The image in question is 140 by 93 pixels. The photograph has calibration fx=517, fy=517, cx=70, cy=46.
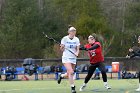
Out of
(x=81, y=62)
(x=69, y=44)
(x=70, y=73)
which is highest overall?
(x=81, y=62)

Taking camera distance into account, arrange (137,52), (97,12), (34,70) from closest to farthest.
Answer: (137,52) → (34,70) → (97,12)

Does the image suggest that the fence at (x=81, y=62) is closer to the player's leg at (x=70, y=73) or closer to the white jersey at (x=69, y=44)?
the white jersey at (x=69, y=44)

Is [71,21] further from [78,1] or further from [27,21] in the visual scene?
[27,21]

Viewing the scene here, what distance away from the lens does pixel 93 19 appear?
62250 mm

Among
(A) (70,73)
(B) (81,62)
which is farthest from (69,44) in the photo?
(B) (81,62)

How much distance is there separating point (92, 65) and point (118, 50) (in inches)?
1705

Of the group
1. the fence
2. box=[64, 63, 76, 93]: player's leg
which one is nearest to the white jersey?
box=[64, 63, 76, 93]: player's leg

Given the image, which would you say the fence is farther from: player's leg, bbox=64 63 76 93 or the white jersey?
player's leg, bbox=64 63 76 93

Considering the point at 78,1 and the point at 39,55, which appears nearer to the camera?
the point at 39,55

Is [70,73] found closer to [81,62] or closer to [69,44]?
[69,44]

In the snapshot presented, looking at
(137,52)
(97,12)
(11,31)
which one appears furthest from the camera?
(97,12)

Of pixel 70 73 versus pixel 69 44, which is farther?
pixel 69 44

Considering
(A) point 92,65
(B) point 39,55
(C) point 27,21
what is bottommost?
(A) point 92,65

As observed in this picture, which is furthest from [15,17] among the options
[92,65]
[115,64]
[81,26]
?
[92,65]
